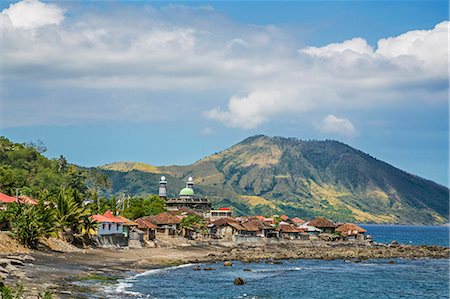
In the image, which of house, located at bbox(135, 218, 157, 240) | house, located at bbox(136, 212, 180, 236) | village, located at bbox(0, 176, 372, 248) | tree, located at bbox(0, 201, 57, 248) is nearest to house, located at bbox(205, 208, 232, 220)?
village, located at bbox(0, 176, 372, 248)

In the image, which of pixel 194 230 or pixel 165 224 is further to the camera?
pixel 194 230

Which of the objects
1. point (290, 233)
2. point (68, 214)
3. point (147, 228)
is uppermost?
point (68, 214)

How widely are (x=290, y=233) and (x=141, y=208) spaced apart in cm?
3358

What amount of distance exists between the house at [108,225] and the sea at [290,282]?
46.9 feet

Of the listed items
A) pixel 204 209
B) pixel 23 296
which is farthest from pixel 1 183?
pixel 204 209

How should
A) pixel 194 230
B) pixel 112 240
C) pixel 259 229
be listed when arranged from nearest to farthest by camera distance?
pixel 112 240, pixel 194 230, pixel 259 229

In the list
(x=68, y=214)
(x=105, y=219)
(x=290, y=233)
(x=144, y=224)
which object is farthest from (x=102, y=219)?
(x=290, y=233)

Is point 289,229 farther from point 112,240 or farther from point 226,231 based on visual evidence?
point 112,240

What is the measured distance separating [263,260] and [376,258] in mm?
25886

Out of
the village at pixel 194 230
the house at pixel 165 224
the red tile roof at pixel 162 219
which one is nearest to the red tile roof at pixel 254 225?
the village at pixel 194 230

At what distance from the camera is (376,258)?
10750 centimetres

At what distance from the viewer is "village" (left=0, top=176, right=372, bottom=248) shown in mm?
86125

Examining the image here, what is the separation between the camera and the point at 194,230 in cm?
12056

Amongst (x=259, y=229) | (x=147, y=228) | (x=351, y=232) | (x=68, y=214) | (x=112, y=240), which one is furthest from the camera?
(x=351, y=232)
